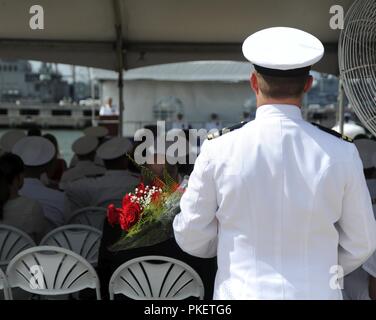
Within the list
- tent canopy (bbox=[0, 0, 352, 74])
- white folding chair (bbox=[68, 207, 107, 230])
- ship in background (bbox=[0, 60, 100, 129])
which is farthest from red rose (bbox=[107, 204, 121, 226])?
ship in background (bbox=[0, 60, 100, 129])

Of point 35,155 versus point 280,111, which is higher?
point 280,111

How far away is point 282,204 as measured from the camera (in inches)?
58.5

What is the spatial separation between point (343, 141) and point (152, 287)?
114 centimetres

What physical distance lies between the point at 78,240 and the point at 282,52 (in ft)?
6.11

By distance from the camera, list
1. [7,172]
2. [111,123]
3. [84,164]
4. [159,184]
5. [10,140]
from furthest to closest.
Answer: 1. [111,123]
2. [10,140]
3. [84,164]
4. [7,172]
5. [159,184]

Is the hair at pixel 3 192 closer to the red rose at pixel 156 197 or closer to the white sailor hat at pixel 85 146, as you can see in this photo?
the red rose at pixel 156 197

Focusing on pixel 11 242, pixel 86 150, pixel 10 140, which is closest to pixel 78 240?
pixel 11 242

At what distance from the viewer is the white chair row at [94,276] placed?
7.38 ft

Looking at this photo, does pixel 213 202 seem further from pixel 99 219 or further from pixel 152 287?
pixel 99 219

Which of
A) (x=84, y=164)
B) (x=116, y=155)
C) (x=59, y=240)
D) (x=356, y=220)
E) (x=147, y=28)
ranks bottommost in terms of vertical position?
(x=84, y=164)

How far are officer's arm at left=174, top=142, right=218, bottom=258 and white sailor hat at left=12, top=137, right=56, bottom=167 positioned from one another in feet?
9.03

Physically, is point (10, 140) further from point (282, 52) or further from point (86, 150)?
point (282, 52)

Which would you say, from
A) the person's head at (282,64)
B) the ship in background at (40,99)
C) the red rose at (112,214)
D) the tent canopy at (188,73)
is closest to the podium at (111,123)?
the tent canopy at (188,73)

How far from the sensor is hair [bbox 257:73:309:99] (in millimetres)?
1486
